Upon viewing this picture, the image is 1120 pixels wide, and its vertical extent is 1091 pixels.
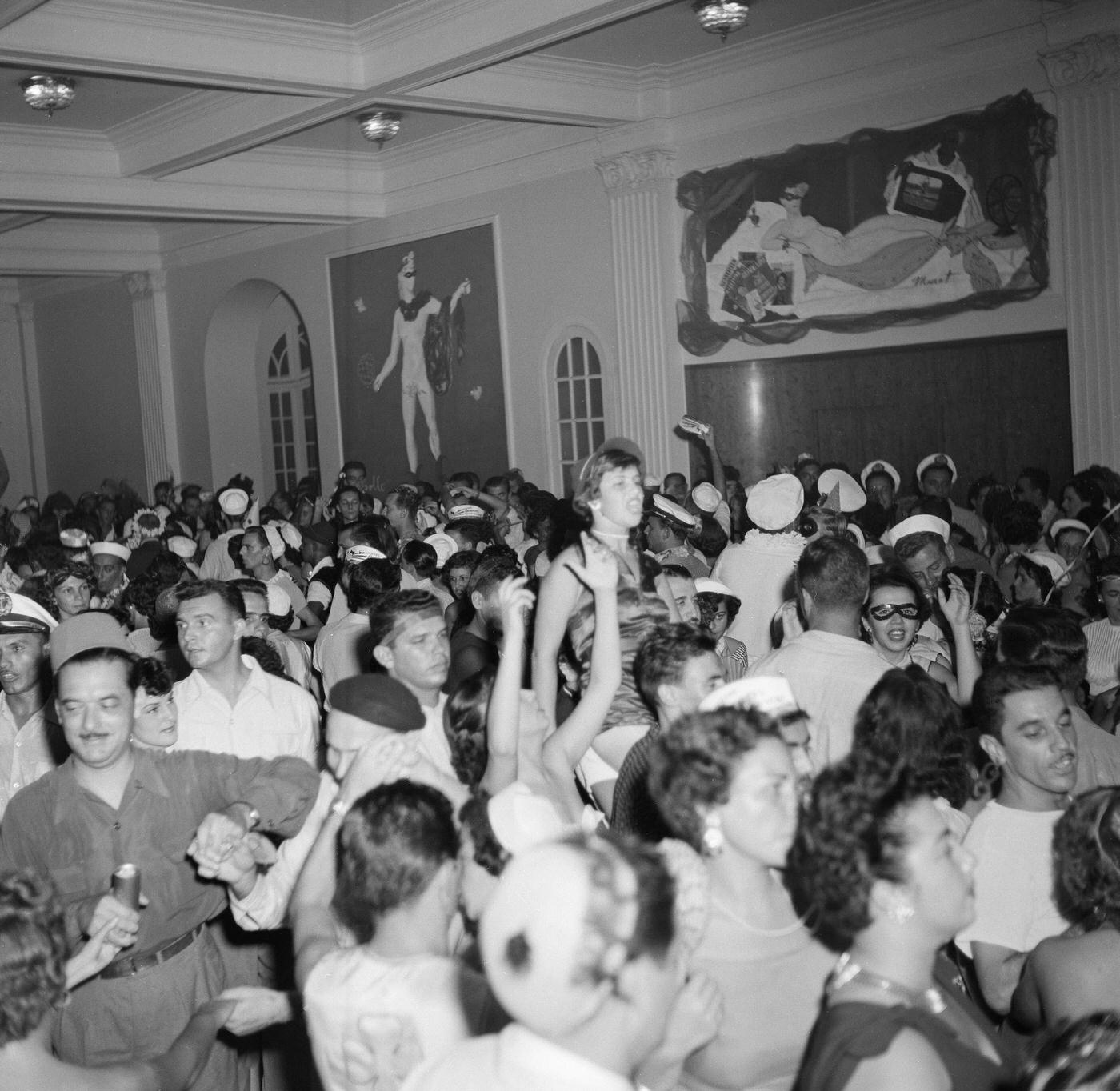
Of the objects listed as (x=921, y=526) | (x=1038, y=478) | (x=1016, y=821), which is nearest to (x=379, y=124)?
(x=1038, y=478)

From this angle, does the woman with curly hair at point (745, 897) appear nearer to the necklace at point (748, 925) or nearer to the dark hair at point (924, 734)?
the necklace at point (748, 925)

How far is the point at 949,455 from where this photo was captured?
11.6 meters

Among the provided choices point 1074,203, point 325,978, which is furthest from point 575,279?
point 325,978

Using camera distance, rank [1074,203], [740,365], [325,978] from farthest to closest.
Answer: [740,365] → [1074,203] → [325,978]

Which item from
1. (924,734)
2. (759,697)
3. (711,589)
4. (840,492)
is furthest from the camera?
(840,492)

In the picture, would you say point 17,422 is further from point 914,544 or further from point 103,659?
point 103,659

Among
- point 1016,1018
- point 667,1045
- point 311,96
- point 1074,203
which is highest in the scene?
point 311,96

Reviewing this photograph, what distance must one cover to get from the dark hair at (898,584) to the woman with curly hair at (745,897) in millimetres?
2356

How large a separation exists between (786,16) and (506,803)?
1037 centimetres

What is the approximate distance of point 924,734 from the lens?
3.34 metres

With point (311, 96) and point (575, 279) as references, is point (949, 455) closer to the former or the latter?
point (575, 279)

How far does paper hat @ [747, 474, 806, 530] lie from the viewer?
6.18 m

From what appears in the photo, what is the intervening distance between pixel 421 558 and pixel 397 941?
4.69 m

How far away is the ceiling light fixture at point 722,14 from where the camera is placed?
9531 mm
